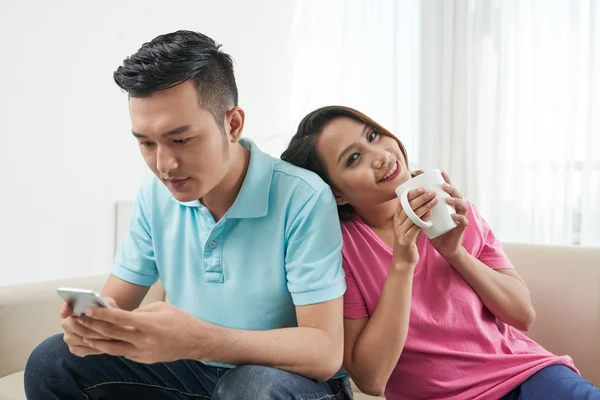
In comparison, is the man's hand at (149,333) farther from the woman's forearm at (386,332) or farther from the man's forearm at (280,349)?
the woman's forearm at (386,332)

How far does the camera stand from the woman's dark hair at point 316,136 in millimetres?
1436

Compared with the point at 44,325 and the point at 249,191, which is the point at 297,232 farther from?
the point at 44,325

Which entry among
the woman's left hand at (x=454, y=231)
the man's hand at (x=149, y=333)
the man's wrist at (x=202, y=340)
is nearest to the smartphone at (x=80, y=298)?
the man's hand at (x=149, y=333)

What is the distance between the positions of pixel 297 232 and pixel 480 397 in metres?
0.49

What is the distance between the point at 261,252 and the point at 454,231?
0.38m

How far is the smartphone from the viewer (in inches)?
38.2

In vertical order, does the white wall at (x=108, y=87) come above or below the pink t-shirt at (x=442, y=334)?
above

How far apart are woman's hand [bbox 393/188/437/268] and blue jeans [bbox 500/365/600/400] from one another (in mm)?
342

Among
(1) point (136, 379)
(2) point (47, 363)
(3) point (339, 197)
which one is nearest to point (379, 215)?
(3) point (339, 197)

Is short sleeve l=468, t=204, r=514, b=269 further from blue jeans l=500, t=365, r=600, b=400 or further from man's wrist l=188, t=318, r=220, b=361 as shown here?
man's wrist l=188, t=318, r=220, b=361

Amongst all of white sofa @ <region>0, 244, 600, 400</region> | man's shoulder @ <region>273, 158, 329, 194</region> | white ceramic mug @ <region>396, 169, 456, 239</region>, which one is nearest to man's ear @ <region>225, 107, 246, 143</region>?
man's shoulder @ <region>273, 158, 329, 194</region>

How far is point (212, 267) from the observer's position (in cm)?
137

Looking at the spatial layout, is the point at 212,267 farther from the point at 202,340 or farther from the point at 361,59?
the point at 361,59

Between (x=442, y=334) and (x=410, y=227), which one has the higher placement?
(x=410, y=227)
